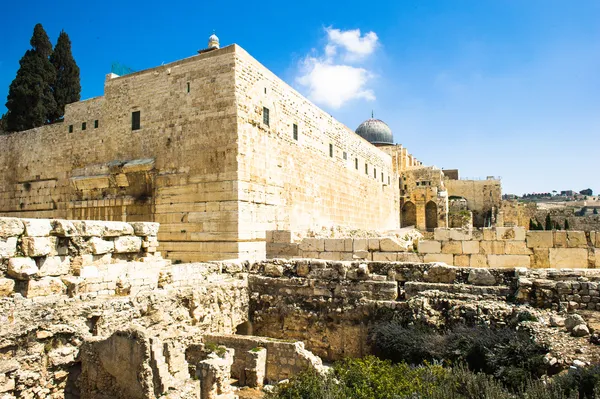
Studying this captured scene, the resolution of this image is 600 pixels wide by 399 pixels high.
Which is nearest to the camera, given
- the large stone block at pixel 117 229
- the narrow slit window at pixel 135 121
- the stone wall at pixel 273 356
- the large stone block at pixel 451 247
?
the stone wall at pixel 273 356

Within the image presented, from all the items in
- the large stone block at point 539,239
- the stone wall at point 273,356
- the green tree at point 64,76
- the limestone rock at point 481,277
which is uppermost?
the green tree at point 64,76

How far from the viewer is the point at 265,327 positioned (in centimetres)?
762

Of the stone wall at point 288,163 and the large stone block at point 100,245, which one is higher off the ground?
the stone wall at point 288,163

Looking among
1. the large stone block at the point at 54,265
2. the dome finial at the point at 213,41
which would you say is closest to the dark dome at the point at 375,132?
the dome finial at the point at 213,41

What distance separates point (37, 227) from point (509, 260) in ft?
28.8

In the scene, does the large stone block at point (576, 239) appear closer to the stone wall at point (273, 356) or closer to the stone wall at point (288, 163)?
the stone wall at point (273, 356)

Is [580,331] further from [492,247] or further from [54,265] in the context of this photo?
[54,265]

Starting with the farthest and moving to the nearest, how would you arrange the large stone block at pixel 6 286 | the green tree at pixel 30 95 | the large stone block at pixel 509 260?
the green tree at pixel 30 95 → the large stone block at pixel 509 260 → the large stone block at pixel 6 286

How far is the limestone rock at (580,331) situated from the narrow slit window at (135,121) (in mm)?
10381

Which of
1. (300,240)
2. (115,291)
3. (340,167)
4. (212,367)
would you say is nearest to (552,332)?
(212,367)

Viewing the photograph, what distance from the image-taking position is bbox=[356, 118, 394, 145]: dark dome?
3853 centimetres

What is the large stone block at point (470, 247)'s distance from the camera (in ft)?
30.8

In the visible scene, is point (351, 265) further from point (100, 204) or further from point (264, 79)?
point (100, 204)

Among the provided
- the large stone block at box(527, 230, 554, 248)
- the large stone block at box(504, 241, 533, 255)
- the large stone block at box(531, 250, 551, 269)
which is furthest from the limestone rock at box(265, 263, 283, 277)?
the large stone block at box(531, 250, 551, 269)
